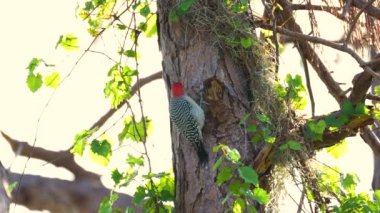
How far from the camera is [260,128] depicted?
9.36 feet

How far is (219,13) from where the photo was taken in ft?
10.0

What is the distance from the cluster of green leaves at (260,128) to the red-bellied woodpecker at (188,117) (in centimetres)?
16

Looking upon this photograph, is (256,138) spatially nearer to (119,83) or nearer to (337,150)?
(337,150)

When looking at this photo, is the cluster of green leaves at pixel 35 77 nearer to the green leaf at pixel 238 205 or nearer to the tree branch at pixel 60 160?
the green leaf at pixel 238 205

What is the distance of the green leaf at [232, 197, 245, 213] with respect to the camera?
2463 mm

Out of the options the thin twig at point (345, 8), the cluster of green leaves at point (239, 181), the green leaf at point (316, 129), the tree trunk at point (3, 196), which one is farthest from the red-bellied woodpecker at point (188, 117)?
the tree trunk at point (3, 196)

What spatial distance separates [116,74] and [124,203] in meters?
1.77

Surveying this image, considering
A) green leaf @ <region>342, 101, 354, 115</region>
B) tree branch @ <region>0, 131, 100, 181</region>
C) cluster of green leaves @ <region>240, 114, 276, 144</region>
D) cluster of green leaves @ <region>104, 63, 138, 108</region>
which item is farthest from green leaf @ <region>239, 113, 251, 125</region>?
tree branch @ <region>0, 131, 100, 181</region>

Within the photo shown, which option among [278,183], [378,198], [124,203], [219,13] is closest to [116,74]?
[219,13]

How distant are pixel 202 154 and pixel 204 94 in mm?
215

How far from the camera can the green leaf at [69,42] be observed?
3141mm

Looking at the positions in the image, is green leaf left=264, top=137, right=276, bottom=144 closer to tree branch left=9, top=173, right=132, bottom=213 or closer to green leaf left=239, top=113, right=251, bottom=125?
green leaf left=239, top=113, right=251, bottom=125

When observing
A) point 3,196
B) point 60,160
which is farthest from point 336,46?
point 60,160

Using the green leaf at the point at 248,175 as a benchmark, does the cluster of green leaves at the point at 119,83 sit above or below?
above
